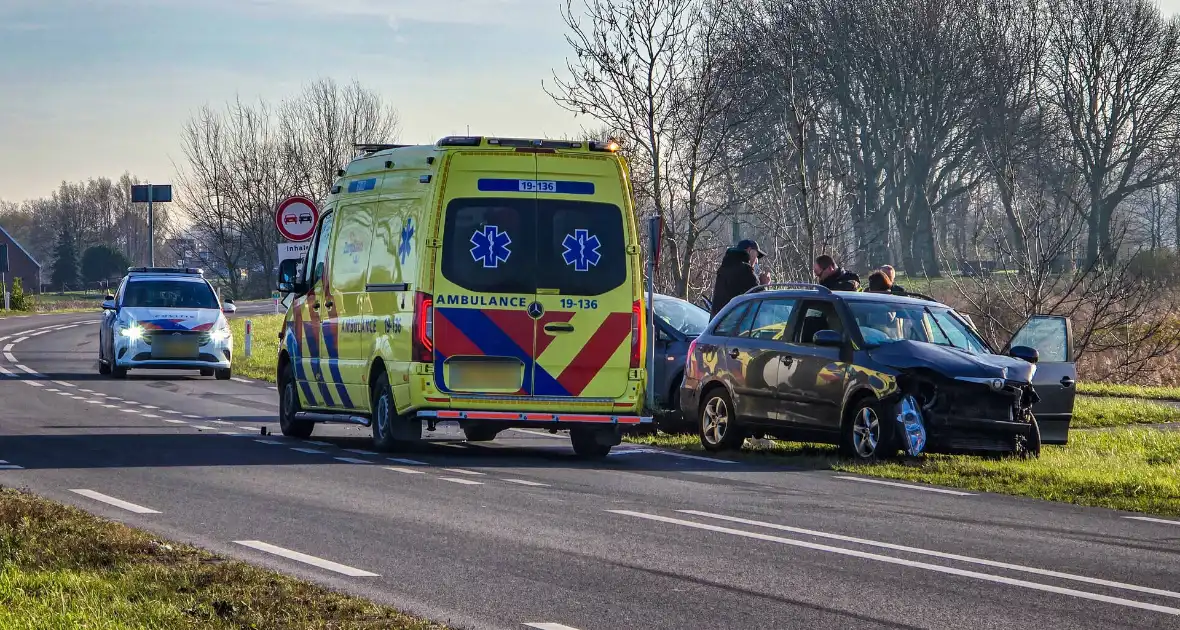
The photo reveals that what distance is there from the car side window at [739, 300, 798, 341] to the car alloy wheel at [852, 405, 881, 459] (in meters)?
1.30

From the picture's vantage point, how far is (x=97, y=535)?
8.23m

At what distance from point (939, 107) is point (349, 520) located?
44.8 metres

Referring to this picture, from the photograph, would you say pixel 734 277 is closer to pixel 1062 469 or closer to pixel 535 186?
pixel 535 186

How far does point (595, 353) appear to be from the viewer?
45.2 feet

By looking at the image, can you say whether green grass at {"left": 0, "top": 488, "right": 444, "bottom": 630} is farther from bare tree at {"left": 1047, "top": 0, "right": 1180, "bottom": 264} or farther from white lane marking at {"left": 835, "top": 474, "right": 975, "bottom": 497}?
bare tree at {"left": 1047, "top": 0, "right": 1180, "bottom": 264}

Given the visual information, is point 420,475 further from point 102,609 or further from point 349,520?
point 102,609

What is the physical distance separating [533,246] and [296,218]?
1199 cm

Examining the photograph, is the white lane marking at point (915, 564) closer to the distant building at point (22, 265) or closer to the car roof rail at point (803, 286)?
the car roof rail at point (803, 286)

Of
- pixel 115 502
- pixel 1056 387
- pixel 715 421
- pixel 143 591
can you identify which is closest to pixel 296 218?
pixel 715 421

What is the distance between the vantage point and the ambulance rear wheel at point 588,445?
47.4 feet

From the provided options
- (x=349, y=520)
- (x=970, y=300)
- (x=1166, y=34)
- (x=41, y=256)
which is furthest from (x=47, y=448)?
(x=41, y=256)

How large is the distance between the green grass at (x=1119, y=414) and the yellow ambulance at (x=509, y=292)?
7593 mm

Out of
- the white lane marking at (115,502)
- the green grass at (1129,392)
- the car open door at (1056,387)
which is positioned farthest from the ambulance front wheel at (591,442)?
the green grass at (1129,392)

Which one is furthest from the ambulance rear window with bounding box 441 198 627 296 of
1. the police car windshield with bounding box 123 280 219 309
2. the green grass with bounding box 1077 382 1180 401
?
the police car windshield with bounding box 123 280 219 309
